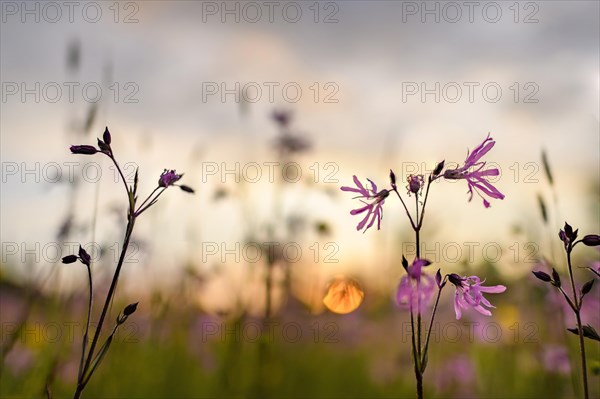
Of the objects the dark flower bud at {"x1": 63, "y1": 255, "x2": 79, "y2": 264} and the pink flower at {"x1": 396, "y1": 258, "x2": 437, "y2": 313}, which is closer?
the pink flower at {"x1": 396, "y1": 258, "x2": 437, "y2": 313}

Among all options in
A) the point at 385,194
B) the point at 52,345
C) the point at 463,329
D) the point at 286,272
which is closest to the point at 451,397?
the point at 463,329

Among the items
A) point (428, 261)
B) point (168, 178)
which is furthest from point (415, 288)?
point (168, 178)

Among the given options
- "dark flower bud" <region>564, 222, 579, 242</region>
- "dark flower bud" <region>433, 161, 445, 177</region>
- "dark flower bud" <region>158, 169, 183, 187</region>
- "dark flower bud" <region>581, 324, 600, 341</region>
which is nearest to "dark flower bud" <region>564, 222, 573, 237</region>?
"dark flower bud" <region>564, 222, 579, 242</region>

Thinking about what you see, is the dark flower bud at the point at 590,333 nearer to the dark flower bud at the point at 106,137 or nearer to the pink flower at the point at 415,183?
the pink flower at the point at 415,183

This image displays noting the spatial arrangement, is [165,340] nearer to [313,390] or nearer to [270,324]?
[313,390]

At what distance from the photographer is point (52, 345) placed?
4.41m

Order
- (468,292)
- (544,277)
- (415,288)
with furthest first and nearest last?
(468,292) < (544,277) < (415,288)

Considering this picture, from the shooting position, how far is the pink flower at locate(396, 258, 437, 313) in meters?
1.64

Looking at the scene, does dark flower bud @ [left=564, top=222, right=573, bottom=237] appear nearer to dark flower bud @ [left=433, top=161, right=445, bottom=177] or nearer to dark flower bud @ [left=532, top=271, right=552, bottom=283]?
dark flower bud @ [left=532, top=271, right=552, bottom=283]

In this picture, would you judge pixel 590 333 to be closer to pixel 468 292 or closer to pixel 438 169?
pixel 468 292

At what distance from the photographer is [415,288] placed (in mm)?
1662

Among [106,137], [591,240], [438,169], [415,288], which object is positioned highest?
[106,137]

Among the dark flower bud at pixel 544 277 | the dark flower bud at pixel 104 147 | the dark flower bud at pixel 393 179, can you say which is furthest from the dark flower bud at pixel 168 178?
the dark flower bud at pixel 544 277

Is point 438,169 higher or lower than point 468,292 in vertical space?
higher
